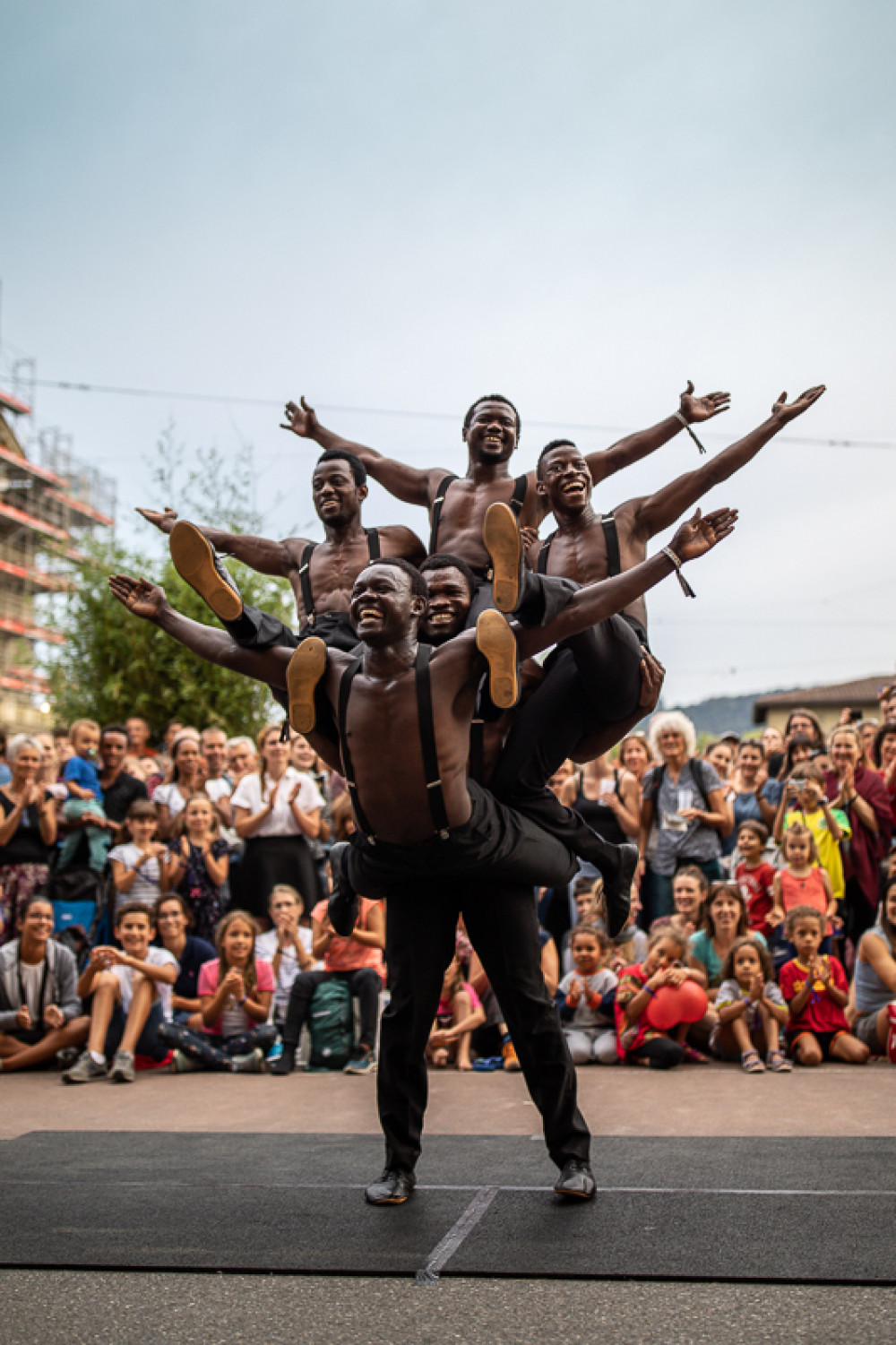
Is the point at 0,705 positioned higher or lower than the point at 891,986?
higher

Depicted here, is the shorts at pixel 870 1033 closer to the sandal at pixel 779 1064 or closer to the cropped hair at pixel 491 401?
the sandal at pixel 779 1064

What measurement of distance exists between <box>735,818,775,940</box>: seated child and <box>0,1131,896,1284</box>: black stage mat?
2787 mm

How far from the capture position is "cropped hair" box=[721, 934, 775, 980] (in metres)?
6.79

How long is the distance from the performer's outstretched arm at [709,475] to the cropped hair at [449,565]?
0.70m

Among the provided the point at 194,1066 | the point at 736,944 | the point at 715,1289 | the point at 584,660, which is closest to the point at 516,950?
the point at 584,660

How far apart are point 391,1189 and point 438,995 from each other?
0.65 m

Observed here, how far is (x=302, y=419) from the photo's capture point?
5.20 metres

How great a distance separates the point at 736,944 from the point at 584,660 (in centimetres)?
324

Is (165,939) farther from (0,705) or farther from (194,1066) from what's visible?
(0,705)

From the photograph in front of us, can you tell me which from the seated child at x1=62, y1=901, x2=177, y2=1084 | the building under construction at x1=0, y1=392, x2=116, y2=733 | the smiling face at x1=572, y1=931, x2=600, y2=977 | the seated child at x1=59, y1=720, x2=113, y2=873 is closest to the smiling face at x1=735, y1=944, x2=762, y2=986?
the smiling face at x1=572, y1=931, x2=600, y2=977

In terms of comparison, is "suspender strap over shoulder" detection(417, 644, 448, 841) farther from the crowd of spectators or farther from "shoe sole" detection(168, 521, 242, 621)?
the crowd of spectators

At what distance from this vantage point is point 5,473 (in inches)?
1647

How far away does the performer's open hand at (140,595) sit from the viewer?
4.20m

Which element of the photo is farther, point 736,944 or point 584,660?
point 736,944
